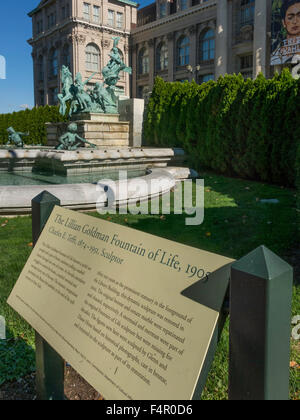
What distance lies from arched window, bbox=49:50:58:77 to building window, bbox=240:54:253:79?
29063 mm

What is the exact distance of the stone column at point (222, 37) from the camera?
35.6m

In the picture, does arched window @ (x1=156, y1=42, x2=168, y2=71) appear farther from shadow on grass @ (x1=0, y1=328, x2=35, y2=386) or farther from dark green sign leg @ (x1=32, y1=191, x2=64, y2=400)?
dark green sign leg @ (x1=32, y1=191, x2=64, y2=400)

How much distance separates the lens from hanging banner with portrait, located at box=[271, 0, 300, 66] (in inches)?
1126

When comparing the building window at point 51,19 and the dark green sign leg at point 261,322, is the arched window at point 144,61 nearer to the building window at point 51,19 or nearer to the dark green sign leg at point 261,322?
the building window at point 51,19

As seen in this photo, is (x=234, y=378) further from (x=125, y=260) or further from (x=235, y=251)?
(x=235, y=251)

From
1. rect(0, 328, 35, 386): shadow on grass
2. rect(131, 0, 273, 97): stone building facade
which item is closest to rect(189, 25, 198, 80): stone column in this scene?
rect(131, 0, 273, 97): stone building facade

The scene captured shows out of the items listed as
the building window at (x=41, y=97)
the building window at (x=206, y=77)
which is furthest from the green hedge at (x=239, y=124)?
the building window at (x=41, y=97)

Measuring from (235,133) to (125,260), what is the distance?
10.3m

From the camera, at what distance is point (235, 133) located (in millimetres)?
11375

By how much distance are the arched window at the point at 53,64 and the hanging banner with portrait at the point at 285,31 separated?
3301 centimetres

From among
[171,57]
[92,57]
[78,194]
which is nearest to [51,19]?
[92,57]

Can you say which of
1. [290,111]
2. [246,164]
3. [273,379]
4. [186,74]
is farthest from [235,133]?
[186,74]

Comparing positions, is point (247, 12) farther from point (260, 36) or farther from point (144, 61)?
point (144, 61)

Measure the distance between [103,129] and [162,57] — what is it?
32.2m
